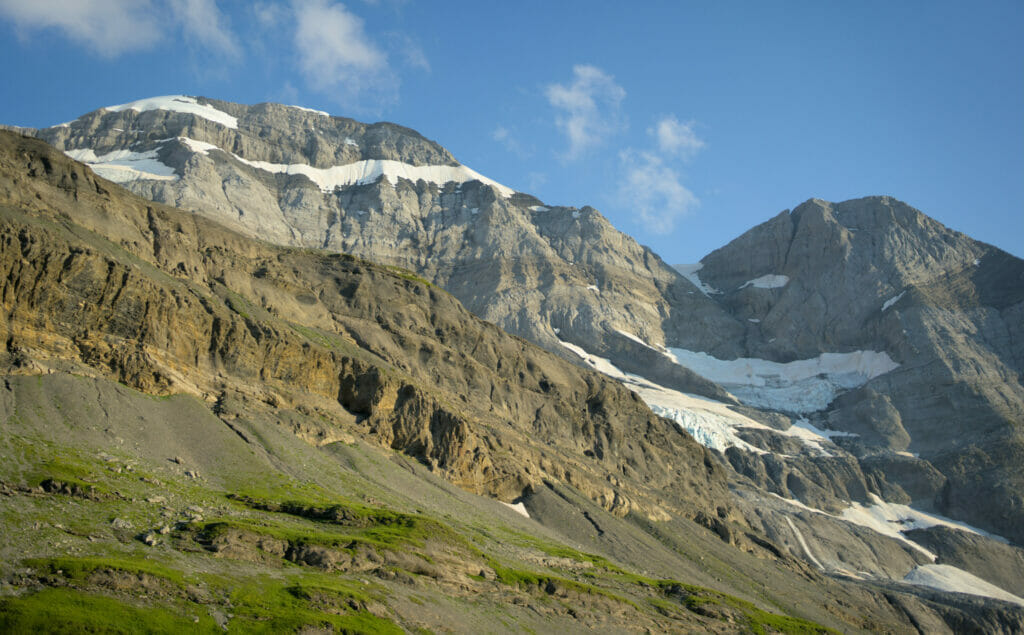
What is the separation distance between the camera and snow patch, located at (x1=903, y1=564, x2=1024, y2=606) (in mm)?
153000

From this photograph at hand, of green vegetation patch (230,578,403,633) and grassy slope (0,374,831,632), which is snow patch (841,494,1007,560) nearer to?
grassy slope (0,374,831,632)

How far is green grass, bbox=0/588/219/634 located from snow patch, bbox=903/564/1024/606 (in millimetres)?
142218

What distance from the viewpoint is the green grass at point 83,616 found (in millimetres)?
35281

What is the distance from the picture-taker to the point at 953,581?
156 m

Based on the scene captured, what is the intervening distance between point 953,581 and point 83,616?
154037 mm

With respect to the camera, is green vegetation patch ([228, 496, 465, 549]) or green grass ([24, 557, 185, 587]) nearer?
green grass ([24, 557, 185, 587])

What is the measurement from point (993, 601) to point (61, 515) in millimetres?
137846

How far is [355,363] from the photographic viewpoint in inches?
3858

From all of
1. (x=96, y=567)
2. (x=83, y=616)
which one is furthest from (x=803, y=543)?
(x=83, y=616)

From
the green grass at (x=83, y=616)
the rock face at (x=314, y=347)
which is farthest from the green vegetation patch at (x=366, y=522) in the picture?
the green grass at (x=83, y=616)

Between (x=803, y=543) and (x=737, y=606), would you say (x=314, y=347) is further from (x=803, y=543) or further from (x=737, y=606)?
(x=803, y=543)

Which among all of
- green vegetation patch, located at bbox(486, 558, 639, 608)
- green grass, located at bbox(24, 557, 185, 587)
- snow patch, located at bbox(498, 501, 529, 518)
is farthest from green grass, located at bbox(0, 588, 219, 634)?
snow patch, located at bbox(498, 501, 529, 518)

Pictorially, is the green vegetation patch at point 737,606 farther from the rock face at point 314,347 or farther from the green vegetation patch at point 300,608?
the green vegetation patch at point 300,608

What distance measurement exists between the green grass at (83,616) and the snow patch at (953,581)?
467 ft
